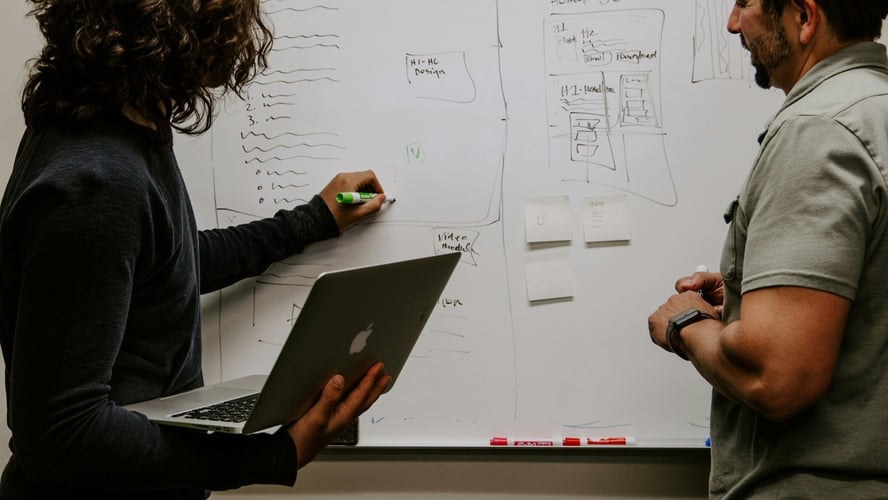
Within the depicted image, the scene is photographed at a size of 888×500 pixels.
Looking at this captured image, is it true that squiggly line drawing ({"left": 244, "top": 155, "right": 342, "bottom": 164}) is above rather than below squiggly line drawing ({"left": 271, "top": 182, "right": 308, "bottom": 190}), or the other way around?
above

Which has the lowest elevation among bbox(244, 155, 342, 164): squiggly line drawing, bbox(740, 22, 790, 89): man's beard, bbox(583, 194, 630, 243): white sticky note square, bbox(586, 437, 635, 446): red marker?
bbox(586, 437, 635, 446): red marker

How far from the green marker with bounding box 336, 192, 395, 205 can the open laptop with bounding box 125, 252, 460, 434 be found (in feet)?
1.50

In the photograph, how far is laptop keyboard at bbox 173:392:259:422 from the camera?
3.12 ft

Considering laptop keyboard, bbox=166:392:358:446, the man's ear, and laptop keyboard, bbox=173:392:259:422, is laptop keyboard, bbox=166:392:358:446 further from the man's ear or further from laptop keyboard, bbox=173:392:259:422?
the man's ear

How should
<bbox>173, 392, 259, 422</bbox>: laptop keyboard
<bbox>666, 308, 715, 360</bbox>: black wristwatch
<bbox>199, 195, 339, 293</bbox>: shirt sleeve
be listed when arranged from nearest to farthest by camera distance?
<bbox>173, 392, 259, 422</bbox>: laptop keyboard, <bbox>666, 308, 715, 360</bbox>: black wristwatch, <bbox>199, 195, 339, 293</bbox>: shirt sleeve

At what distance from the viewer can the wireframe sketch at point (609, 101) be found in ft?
5.02

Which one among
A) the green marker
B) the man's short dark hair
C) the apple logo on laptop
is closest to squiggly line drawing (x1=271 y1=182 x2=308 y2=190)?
the green marker

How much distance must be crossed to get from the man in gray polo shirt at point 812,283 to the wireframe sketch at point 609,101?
49cm

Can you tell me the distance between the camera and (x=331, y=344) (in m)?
0.93

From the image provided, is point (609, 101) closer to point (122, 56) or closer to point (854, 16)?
point (854, 16)

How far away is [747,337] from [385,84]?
3.20ft

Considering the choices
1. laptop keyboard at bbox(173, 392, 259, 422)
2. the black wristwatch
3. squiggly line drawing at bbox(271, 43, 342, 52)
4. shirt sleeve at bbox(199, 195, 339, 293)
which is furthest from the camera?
squiggly line drawing at bbox(271, 43, 342, 52)

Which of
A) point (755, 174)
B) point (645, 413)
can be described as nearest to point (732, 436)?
point (755, 174)

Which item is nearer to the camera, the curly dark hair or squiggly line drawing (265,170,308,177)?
the curly dark hair
